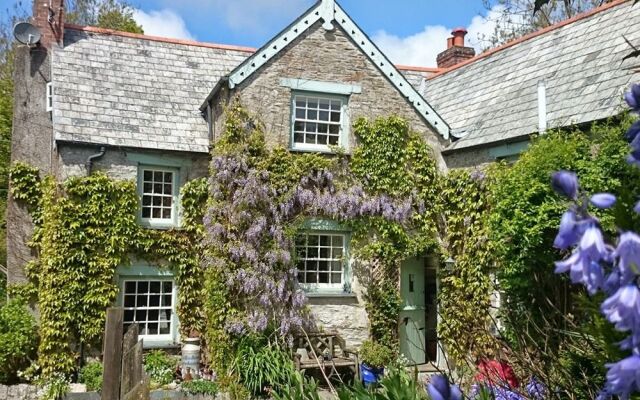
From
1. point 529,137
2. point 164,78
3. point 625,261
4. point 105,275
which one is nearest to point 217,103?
point 164,78

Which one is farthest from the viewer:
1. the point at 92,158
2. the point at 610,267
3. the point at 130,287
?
the point at 130,287

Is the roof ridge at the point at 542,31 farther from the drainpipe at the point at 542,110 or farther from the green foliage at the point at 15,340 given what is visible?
the green foliage at the point at 15,340

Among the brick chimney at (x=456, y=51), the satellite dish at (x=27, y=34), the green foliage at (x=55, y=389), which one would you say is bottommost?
the green foliage at (x=55, y=389)

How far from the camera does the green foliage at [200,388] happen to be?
1225 centimetres

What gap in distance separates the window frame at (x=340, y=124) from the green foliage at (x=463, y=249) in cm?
251

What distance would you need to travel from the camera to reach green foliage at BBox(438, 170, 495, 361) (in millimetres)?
13719

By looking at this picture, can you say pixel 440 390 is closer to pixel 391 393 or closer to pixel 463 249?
pixel 391 393

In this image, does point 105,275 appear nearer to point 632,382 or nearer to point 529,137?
point 529,137

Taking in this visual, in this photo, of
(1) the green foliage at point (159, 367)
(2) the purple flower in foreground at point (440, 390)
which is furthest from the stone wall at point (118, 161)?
(2) the purple flower in foreground at point (440, 390)

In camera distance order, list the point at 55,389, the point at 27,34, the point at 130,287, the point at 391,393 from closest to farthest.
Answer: the point at 391,393
the point at 55,389
the point at 130,287
the point at 27,34

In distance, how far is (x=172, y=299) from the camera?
47.3 feet

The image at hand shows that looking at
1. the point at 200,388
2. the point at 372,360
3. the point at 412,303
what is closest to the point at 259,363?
the point at 200,388

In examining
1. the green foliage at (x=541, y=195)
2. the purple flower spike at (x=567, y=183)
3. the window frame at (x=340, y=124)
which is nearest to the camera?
the purple flower spike at (x=567, y=183)

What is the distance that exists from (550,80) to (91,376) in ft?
36.9
